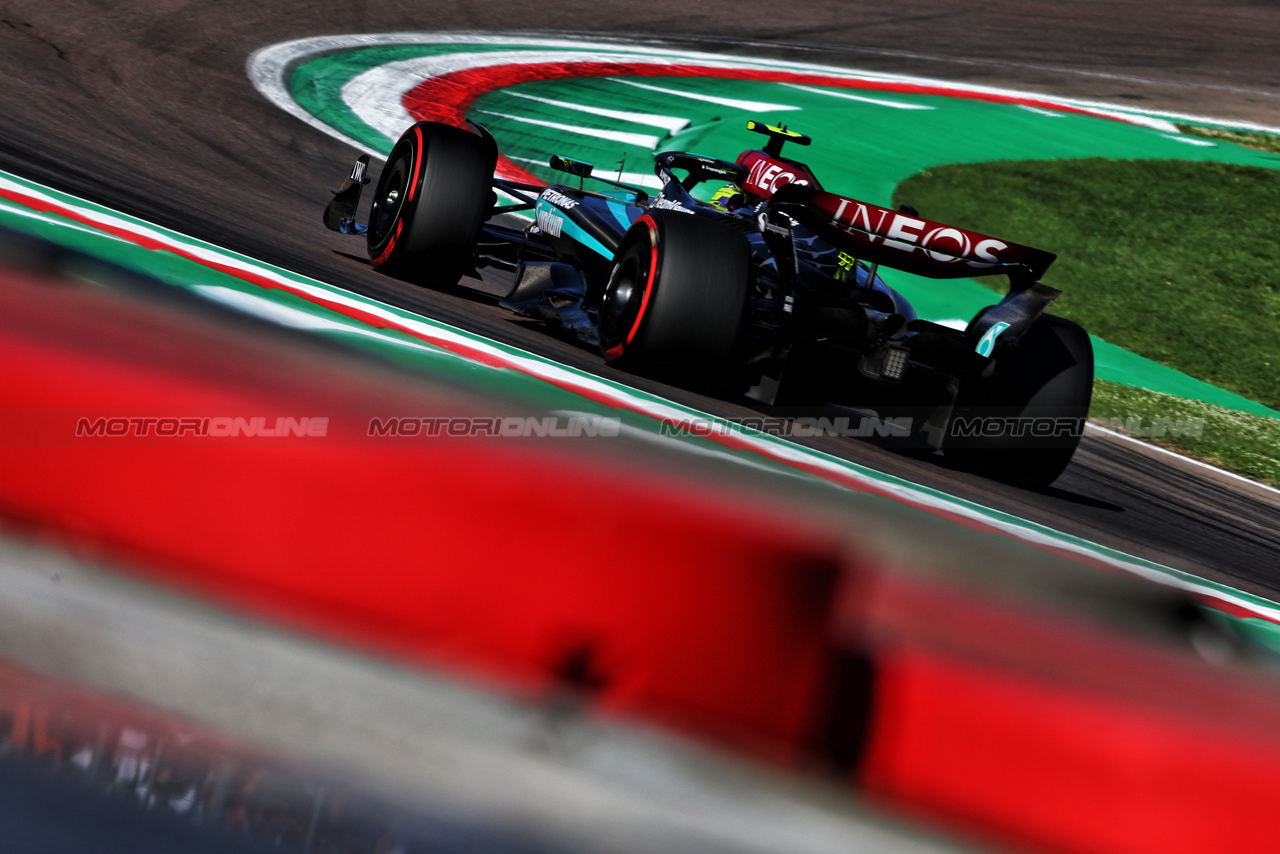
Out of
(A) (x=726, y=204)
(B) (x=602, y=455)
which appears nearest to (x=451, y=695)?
(B) (x=602, y=455)

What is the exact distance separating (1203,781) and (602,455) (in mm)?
984

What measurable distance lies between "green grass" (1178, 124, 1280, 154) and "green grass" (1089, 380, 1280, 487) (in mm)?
8851

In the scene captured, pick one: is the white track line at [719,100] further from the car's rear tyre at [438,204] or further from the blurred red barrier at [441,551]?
the blurred red barrier at [441,551]

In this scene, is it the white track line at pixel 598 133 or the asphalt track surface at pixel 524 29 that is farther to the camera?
the white track line at pixel 598 133

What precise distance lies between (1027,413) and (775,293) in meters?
1.14

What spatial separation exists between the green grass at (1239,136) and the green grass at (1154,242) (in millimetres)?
1583

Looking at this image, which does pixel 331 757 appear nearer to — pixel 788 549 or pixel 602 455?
pixel 788 549

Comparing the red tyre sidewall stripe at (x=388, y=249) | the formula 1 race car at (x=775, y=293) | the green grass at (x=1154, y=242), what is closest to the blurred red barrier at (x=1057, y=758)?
the formula 1 race car at (x=775, y=293)

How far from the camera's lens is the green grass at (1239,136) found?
16062mm

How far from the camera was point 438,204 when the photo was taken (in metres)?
5.38

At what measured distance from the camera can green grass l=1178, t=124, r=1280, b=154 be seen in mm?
16062
